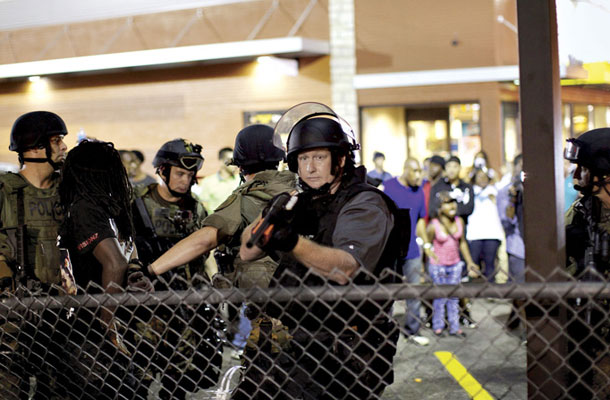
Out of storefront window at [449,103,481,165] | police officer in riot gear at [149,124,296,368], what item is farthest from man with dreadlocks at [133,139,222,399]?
storefront window at [449,103,481,165]

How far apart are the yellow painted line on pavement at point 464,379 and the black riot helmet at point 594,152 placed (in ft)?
6.78

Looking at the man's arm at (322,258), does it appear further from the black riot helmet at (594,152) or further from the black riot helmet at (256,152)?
the black riot helmet at (594,152)

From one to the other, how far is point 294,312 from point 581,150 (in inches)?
86.8

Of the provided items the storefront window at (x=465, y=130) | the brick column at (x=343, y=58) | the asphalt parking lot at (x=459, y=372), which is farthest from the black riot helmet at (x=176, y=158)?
the storefront window at (x=465, y=130)

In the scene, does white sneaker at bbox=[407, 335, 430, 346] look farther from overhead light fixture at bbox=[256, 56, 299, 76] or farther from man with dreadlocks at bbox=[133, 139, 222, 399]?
overhead light fixture at bbox=[256, 56, 299, 76]

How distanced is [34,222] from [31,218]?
0.03 m

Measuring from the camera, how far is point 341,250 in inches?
120

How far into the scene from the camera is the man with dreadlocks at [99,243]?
388cm

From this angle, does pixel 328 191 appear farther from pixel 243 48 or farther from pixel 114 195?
pixel 243 48

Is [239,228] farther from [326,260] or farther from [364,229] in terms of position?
[326,260]

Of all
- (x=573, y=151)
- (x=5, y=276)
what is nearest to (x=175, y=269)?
(x=5, y=276)

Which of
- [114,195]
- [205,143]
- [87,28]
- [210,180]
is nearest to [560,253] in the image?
[114,195]

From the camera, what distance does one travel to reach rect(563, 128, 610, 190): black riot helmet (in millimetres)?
4379

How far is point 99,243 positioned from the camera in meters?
3.98
